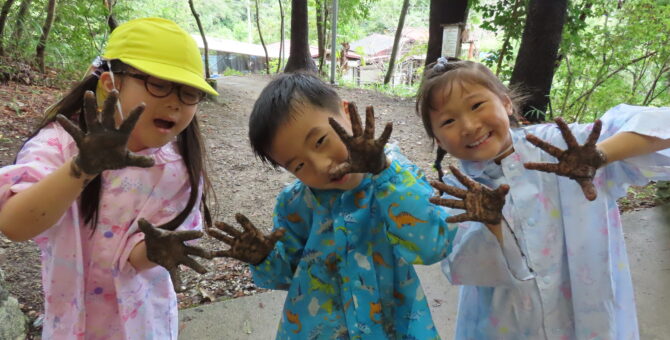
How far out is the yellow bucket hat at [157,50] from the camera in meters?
1.24

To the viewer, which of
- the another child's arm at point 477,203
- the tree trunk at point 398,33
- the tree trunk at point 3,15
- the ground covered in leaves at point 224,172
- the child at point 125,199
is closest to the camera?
the another child's arm at point 477,203

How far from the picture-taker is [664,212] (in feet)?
12.1

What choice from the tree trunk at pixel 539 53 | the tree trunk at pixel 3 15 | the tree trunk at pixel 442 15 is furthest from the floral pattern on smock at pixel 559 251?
the tree trunk at pixel 3 15

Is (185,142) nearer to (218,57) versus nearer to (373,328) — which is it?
(373,328)

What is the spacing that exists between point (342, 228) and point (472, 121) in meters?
0.55

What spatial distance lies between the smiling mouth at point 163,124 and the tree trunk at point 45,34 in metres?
5.86

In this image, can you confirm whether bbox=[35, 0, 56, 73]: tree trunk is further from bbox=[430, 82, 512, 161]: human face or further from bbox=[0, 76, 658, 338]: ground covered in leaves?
bbox=[430, 82, 512, 161]: human face

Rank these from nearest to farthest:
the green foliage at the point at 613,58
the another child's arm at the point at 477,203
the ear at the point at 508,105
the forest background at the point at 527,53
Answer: the another child's arm at the point at 477,203, the ear at the point at 508,105, the forest background at the point at 527,53, the green foliage at the point at 613,58

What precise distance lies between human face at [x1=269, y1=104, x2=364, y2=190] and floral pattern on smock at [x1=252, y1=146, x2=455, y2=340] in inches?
4.2

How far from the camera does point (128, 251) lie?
129cm

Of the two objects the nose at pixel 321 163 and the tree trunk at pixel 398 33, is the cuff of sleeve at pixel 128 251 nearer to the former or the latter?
the nose at pixel 321 163

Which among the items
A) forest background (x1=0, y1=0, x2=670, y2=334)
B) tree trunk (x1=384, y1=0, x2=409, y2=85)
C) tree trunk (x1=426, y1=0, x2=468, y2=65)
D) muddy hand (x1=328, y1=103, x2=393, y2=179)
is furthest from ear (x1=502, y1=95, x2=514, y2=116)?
tree trunk (x1=384, y1=0, x2=409, y2=85)

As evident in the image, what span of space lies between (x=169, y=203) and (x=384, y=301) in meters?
0.77

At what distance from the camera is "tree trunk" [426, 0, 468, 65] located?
5.66 m
